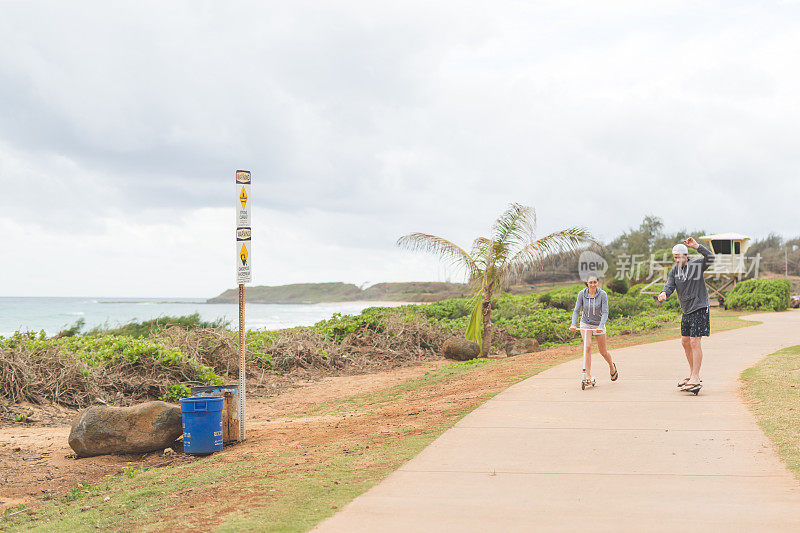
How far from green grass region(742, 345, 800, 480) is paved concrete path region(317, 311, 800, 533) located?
0.16 meters

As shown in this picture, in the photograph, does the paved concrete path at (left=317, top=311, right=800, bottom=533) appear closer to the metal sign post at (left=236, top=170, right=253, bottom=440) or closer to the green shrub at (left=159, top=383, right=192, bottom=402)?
the metal sign post at (left=236, top=170, right=253, bottom=440)

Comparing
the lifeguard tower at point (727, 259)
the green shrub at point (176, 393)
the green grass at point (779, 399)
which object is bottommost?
the green shrub at point (176, 393)

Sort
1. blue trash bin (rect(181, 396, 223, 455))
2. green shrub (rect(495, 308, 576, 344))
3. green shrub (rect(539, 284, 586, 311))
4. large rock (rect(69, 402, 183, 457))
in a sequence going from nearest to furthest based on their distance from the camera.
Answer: blue trash bin (rect(181, 396, 223, 455)), large rock (rect(69, 402, 183, 457)), green shrub (rect(495, 308, 576, 344)), green shrub (rect(539, 284, 586, 311))

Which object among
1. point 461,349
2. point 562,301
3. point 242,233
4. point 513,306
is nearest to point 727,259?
point 562,301

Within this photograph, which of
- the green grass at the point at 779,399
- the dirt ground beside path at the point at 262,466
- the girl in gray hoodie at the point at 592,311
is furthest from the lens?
the girl in gray hoodie at the point at 592,311

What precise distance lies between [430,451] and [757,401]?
4.88m

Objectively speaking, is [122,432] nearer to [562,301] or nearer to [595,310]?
[595,310]

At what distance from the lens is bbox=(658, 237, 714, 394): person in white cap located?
920 centimetres

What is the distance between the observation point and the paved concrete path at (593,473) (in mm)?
4605

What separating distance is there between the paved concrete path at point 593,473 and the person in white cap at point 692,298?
2.00 ft

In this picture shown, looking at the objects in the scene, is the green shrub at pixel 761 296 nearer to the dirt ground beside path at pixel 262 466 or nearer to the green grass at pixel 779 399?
the green grass at pixel 779 399

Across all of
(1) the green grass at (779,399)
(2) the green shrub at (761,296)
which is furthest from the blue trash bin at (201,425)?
(2) the green shrub at (761,296)

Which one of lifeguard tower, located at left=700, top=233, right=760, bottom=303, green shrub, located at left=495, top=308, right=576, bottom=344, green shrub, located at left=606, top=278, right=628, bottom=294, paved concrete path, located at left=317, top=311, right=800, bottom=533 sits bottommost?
paved concrete path, located at left=317, top=311, right=800, bottom=533

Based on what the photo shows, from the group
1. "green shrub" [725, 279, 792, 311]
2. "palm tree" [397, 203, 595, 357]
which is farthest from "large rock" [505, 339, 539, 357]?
"green shrub" [725, 279, 792, 311]
